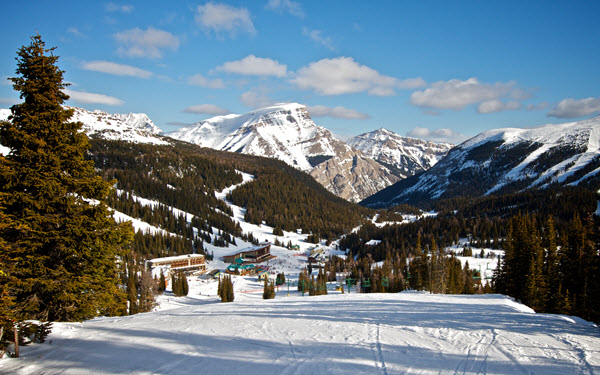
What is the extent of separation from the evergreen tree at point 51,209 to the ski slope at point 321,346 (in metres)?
1.64

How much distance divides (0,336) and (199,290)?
80987mm

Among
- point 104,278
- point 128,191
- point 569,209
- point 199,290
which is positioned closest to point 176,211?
point 128,191

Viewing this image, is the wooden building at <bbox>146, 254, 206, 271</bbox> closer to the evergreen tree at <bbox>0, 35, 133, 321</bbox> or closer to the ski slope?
the evergreen tree at <bbox>0, 35, 133, 321</bbox>

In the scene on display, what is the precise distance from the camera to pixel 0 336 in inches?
417

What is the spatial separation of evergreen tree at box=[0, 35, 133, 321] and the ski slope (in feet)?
5.37

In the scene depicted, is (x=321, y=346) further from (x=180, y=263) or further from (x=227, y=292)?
(x=180, y=263)

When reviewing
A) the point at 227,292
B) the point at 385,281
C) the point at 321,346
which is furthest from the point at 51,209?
the point at 385,281

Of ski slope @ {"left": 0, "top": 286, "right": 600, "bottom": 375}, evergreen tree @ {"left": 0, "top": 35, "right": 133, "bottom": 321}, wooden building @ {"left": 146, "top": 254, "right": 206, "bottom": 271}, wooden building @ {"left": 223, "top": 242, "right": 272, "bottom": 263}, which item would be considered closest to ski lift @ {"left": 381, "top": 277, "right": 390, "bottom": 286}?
ski slope @ {"left": 0, "top": 286, "right": 600, "bottom": 375}

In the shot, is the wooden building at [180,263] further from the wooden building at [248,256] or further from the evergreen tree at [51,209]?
the evergreen tree at [51,209]

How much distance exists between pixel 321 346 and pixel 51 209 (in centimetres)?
1243

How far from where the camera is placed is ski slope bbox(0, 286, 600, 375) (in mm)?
10422

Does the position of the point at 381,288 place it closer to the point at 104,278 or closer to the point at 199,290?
the point at 199,290

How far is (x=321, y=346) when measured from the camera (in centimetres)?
1242

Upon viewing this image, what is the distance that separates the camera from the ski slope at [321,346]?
1042 centimetres
